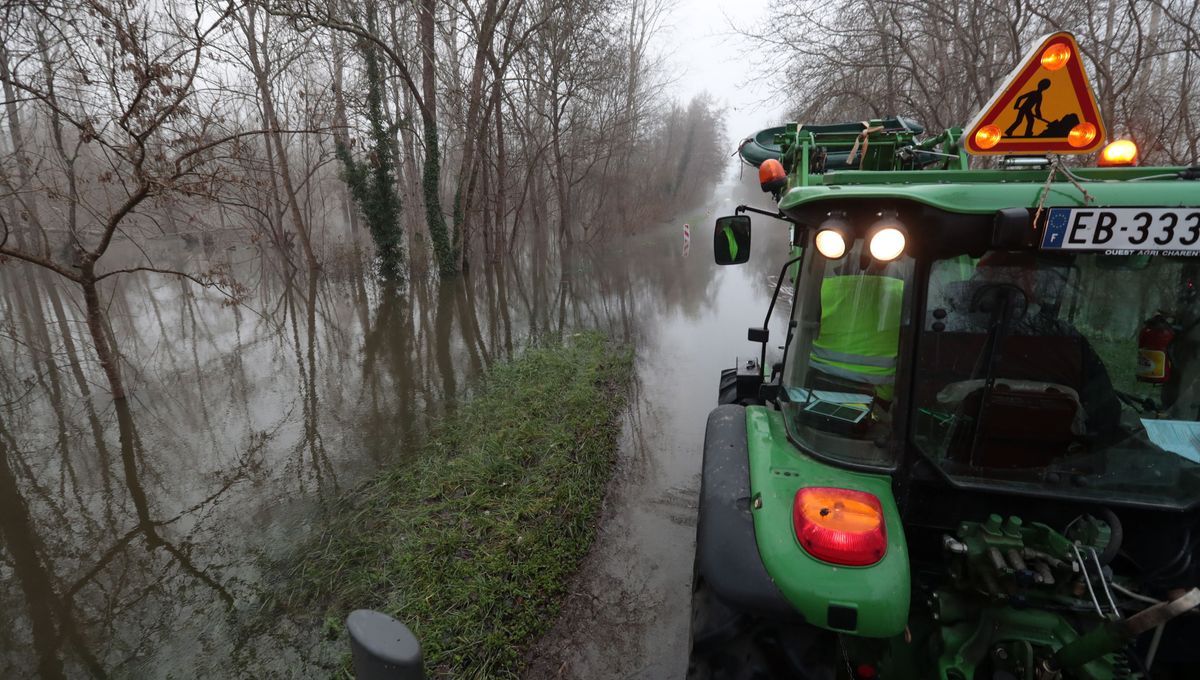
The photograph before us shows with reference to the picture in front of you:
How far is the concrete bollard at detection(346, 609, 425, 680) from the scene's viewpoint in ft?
3.70

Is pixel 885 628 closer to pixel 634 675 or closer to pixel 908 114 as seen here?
pixel 634 675

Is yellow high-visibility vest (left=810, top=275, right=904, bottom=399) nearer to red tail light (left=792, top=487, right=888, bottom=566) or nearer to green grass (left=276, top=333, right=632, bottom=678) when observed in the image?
red tail light (left=792, top=487, right=888, bottom=566)

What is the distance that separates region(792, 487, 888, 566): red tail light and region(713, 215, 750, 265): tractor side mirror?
1296mm

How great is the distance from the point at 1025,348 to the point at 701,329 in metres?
8.80

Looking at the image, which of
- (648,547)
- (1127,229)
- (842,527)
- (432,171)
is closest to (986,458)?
(842,527)

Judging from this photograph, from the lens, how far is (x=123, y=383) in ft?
23.8

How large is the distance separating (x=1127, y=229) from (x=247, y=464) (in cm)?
671

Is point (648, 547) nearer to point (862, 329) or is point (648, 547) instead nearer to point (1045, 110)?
point (862, 329)

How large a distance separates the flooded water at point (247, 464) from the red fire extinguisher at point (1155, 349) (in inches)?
102

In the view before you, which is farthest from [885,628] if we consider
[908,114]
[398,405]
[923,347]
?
[908,114]

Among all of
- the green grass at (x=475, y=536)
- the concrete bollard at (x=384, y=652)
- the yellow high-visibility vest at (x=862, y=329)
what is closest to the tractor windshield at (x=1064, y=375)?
the yellow high-visibility vest at (x=862, y=329)

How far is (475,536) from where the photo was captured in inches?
151

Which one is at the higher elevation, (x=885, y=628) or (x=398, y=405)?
(x=885, y=628)

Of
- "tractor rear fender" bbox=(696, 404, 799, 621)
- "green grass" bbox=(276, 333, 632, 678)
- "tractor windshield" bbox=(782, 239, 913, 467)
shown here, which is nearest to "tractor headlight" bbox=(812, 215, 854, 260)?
"tractor windshield" bbox=(782, 239, 913, 467)
